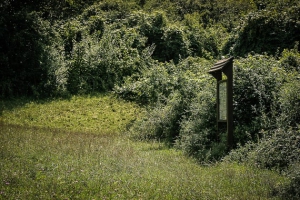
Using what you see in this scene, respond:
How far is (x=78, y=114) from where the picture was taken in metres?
16.6

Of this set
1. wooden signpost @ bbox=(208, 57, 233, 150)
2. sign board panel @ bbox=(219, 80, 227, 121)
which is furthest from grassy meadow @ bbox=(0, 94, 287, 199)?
sign board panel @ bbox=(219, 80, 227, 121)

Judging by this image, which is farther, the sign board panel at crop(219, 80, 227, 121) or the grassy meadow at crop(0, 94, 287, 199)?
the sign board panel at crop(219, 80, 227, 121)

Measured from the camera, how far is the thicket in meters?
9.76

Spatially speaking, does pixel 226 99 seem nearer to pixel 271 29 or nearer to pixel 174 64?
pixel 271 29

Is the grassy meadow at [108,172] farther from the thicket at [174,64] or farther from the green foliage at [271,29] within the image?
the green foliage at [271,29]

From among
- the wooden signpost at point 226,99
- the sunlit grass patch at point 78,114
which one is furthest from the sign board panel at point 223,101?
the sunlit grass patch at point 78,114

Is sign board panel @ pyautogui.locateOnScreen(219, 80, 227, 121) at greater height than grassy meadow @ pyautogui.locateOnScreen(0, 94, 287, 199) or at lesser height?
greater

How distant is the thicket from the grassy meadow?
2.28ft

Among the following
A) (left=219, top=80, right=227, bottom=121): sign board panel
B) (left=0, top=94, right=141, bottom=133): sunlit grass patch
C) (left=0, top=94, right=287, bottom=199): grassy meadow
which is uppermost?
(left=219, top=80, right=227, bottom=121): sign board panel

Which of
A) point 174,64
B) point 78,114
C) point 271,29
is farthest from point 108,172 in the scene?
point 174,64

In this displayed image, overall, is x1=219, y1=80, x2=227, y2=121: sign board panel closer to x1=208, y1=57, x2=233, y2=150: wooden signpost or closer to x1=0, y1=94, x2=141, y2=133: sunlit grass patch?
x1=208, y1=57, x2=233, y2=150: wooden signpost

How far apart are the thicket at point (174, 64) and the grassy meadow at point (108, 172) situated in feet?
2.28

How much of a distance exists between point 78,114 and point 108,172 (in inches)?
371

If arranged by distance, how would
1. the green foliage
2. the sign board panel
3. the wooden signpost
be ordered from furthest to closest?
the green foliage < the sign board panel < the wooden signpost
